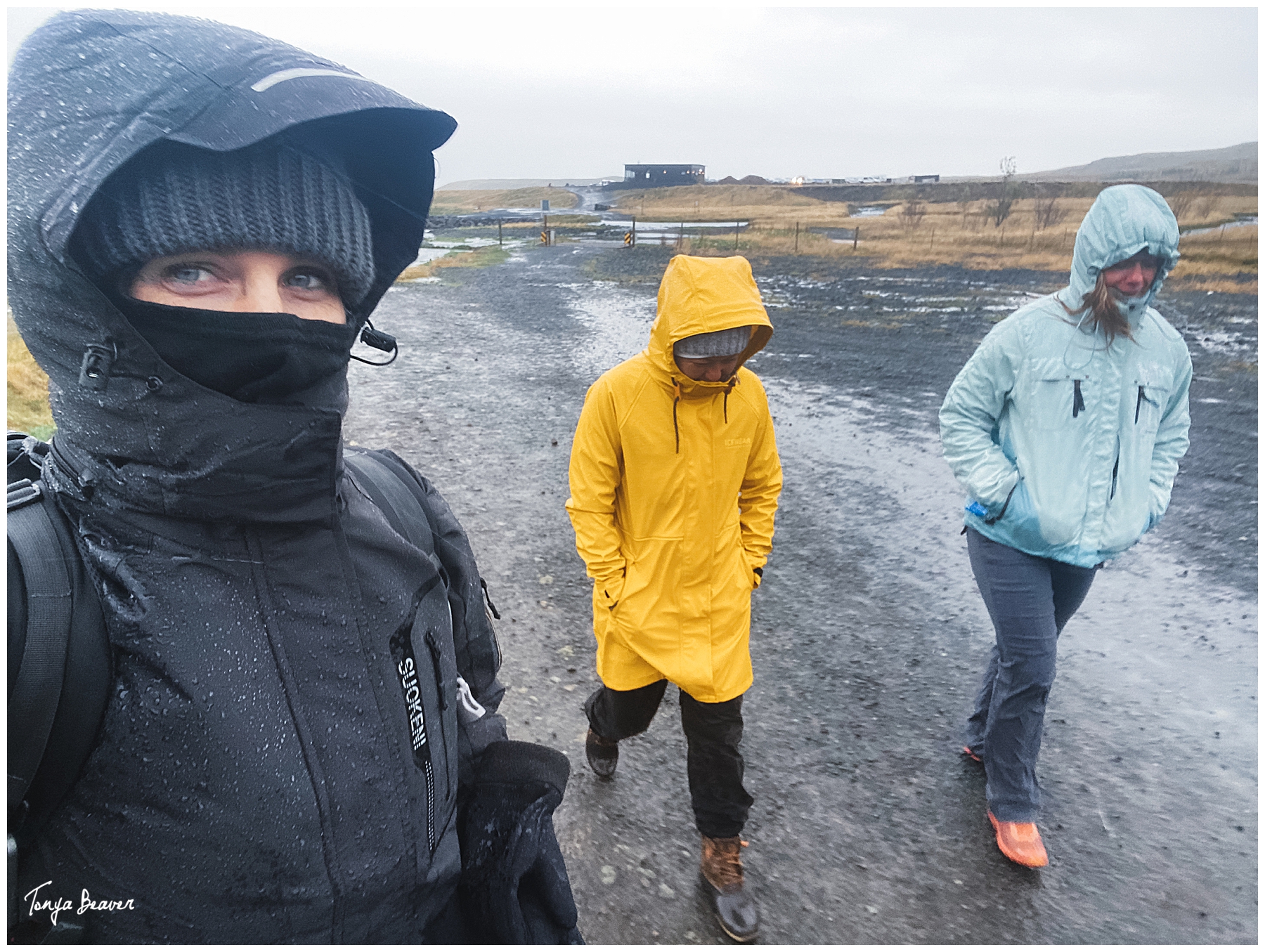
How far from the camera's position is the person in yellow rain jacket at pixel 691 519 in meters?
2.52

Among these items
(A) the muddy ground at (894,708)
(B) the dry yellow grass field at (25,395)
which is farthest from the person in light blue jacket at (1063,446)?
(B) the dry yellow grass field at (25,395)

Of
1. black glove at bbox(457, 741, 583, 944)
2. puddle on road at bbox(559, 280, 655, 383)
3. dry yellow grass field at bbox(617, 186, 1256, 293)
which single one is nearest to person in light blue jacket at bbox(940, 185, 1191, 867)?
black glove at bbox(457, 741, 583, 944)

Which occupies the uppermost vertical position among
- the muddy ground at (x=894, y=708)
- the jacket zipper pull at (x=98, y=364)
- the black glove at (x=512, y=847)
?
the jacket zipper pull at (x=98, y=364)

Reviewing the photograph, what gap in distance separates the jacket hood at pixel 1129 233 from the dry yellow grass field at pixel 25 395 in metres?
7.11

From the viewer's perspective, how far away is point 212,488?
40.8 inches

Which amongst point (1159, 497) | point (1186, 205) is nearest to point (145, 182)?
point (1159, 497)

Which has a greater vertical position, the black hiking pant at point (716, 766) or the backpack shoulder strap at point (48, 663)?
the backpack shoulder strap at point (48, 663)

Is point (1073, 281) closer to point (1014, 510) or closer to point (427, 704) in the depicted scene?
point (1014, 510)

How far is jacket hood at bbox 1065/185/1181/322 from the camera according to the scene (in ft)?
8.71

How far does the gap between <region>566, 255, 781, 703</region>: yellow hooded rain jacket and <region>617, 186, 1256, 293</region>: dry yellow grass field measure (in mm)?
19394

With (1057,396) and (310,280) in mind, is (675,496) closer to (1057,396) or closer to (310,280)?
(1057,396)

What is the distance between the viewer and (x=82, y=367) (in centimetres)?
100
